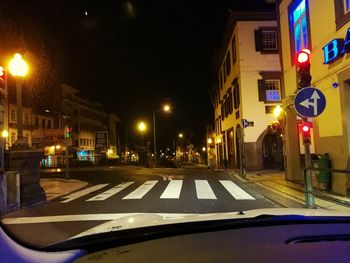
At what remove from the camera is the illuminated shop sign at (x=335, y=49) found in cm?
1149

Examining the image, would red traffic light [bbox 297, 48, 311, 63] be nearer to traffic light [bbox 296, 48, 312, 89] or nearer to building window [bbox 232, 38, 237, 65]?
traffic light [bbox 296, 48, 312, 89]

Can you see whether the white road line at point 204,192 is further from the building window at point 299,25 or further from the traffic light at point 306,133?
the building window at point 299,25

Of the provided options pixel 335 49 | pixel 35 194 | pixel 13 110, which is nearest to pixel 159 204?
pixel 35 194

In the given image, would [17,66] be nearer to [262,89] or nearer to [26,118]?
[262,89]

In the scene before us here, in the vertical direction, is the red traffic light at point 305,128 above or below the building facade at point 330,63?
below

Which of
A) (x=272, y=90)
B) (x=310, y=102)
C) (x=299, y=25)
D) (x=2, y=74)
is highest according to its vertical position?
(x=299, y=25)

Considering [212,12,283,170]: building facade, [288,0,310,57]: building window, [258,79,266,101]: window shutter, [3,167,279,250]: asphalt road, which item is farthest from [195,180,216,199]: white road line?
[258,79,266,101]: window shutter

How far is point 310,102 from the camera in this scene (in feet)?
31.4

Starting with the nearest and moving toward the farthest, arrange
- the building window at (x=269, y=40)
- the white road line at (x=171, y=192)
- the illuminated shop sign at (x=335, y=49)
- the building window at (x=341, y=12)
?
the illuminated shop sign at (x=335, y=49) < the building window at (x=341, y=12) < the white road line at (x=171, y=192) < the building window at (x=269, y=40)

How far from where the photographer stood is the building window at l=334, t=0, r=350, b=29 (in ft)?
38.4

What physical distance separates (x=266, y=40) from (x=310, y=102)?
2042 cm

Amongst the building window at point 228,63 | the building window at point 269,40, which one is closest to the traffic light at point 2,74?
the building window at point 269,40

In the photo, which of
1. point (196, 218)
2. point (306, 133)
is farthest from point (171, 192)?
point (196, 218)

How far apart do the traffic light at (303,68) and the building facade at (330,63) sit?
209cm
